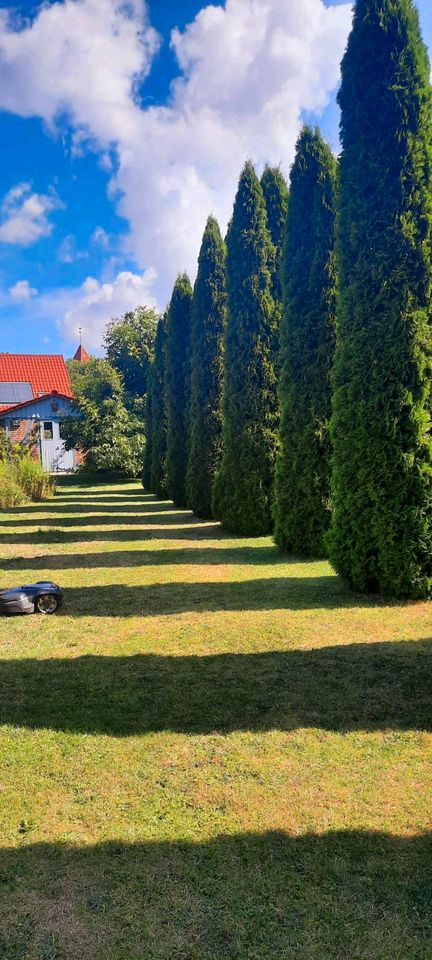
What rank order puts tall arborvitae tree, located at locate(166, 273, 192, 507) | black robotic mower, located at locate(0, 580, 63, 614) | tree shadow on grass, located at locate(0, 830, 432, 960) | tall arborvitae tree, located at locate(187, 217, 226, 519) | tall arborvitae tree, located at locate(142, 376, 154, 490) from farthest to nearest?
1. tall arborvitae tree, located at locate(142, 376, 154, 490)
2. tall arborvitae tree, located at locate(166, 273, 192, 507)
3. tall arborvitae tree, located at locate(187, 217, 226, 519)
4. black robotic mower, located at locate(0, 580, 63, 614)
5. tree shadow on grass, located at locate(0, 830, 432, 960)

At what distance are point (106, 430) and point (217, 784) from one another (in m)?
27.2

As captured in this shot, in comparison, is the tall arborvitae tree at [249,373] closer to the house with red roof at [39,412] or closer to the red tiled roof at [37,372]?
the house with red roof at [39,412]

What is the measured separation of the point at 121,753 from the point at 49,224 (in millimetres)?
12592

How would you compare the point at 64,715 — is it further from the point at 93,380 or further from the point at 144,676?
the point at 93,380

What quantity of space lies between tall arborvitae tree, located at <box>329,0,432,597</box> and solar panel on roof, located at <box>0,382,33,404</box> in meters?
37.9

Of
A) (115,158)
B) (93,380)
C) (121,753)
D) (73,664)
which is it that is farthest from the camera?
(93,380)

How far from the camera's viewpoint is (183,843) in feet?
7.23

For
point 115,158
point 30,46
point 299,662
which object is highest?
point 115,158

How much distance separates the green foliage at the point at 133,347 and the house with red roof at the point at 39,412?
415 cm

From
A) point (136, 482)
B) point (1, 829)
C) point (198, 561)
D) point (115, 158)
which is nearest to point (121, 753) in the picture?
point (1, 829)

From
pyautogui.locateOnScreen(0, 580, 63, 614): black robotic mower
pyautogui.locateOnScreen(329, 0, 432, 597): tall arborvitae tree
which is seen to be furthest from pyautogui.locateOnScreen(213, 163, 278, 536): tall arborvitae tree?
pyautogui.locateOnScreen(0, 580, 63, 614): black robotic mower

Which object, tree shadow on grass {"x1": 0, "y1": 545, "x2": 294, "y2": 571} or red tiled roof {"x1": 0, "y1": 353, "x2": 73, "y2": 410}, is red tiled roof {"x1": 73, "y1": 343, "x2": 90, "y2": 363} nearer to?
red tiled roof {"x1": 0, "y1": 353, "x2": 73, "y2": 410}

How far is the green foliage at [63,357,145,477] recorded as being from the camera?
94.8ft

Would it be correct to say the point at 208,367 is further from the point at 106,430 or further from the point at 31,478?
the point at 106,430
